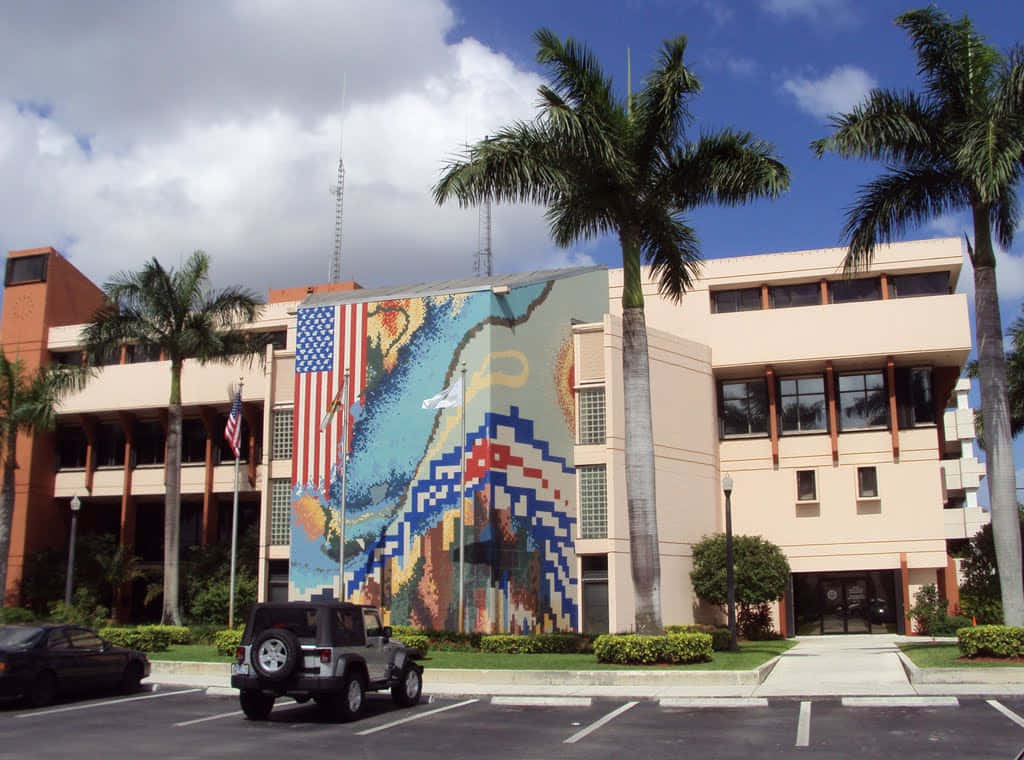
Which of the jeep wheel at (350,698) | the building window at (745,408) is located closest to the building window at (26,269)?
the building window at (745,408)

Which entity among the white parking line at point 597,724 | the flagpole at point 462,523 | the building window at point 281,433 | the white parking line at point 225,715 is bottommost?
the white parking line at point 597,724

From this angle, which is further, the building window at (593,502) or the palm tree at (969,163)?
the building window at (593,502)

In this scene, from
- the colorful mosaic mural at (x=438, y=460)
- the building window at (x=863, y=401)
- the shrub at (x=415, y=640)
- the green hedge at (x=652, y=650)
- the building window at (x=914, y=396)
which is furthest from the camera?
the building window at (x=863, y=401)

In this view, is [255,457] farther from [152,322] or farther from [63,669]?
[63,669]

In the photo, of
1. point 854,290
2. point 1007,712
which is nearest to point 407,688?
point 1007,712

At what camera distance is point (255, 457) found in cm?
4394

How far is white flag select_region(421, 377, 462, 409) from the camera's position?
30938mm

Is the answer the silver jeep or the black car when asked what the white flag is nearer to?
the black car

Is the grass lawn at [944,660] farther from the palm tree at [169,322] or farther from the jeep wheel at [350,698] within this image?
the palm tree at [169,322]

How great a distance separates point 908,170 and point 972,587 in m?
17.0

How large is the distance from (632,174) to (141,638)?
1756 centimetres

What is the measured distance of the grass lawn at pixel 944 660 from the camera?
1938cm

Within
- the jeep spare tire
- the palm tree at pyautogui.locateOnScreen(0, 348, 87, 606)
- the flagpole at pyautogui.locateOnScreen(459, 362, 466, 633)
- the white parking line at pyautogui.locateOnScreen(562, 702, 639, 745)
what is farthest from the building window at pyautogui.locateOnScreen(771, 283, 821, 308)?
the jeep spare tire

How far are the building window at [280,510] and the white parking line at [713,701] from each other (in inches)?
845
